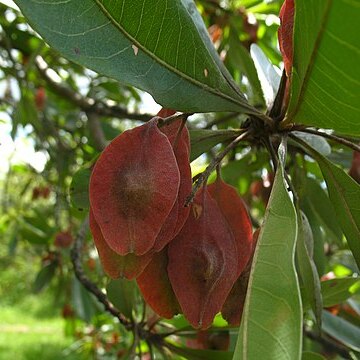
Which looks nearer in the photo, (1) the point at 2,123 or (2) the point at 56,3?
(2) the point at 56,3

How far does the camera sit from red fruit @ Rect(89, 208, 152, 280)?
769 millimetres

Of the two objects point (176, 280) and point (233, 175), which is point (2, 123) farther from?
point (176, 280)

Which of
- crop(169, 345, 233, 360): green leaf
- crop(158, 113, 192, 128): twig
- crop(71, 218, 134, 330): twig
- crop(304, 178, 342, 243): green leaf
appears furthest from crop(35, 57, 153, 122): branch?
crop(158, 113, 192, 128): twig

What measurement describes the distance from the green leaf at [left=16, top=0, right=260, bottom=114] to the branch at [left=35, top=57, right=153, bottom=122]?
3.75ft

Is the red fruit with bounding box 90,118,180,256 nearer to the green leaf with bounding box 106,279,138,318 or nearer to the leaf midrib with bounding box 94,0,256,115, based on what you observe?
the leaf midrib with bounding box 94,0,256,115

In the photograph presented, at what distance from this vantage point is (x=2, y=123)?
9.77 feet

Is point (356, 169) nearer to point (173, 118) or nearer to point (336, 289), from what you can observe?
point (336, 289)

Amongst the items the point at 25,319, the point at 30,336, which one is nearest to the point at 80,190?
the point at 30,336

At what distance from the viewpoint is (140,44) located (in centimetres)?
79

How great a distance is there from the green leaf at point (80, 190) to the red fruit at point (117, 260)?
0.24m

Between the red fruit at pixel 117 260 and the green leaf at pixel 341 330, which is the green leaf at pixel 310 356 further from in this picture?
the green leaf at pixel 341 330

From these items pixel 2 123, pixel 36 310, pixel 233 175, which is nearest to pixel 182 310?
pixel 233 175

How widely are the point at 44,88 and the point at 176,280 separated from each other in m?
2.02

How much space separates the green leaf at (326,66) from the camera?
1.93 ft
